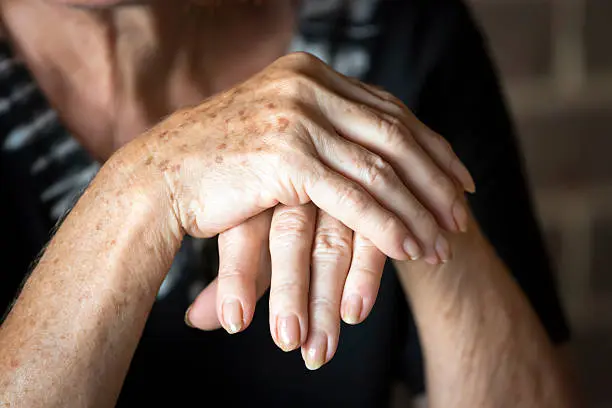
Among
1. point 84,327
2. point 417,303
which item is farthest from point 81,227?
point 417,303

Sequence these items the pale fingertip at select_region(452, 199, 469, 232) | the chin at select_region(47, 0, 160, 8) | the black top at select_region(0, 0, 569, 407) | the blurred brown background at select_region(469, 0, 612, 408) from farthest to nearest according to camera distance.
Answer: the blurred brown background at select_region(469, 0, 612, 408), the black top at select_region(0, 0, 569, 407), the chin at select_region(47, 0, 160, 8), the pale fingertip at select_region(452, 199, 469, 232)

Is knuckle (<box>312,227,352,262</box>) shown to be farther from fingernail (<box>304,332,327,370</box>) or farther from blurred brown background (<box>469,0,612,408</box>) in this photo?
blurred brown background (<box>469,0,612,408</box>)

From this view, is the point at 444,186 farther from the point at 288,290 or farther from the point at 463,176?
the point at 288,290

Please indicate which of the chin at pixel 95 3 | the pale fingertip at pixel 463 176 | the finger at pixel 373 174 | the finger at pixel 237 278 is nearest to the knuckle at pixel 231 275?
the finger at pixel 237 278

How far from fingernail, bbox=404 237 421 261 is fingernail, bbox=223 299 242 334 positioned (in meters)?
0.14

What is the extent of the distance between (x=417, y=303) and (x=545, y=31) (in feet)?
2.54

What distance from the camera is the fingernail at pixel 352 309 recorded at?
0.58 metres

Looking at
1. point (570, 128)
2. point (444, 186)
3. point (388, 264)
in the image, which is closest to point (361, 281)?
point (444, 186)

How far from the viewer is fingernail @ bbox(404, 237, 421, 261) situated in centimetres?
60

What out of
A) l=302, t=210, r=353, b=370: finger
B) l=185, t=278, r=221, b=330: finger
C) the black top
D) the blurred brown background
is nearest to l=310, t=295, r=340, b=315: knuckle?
l=302, t=210, r=353, b=370: finger

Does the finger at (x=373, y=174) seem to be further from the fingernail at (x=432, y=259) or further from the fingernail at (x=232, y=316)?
the fingernail at (x=232, y=316)

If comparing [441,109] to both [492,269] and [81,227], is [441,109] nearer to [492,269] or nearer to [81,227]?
[492,269]

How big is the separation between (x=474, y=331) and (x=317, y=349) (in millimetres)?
237

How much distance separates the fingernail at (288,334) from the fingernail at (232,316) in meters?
0.03
